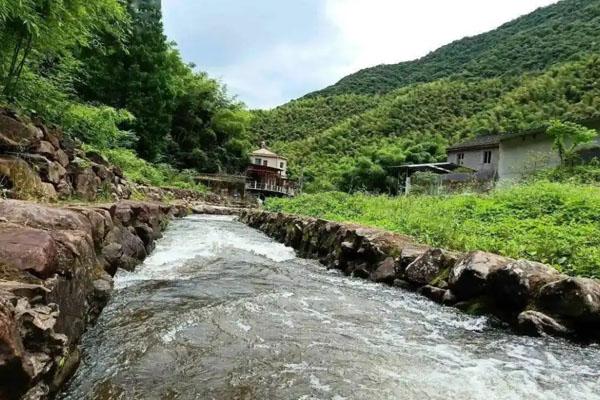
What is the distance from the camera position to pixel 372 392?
3.26 meters

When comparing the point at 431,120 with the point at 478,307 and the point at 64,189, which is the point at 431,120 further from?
the point at 64,189

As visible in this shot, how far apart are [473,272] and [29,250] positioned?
4974mm

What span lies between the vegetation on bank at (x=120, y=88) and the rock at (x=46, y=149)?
1.00 metres

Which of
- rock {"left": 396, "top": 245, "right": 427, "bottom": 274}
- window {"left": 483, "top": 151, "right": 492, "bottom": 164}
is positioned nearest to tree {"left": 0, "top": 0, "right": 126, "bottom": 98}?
rock {"left": 396, "top": 245, "right": 427, "bottom": 274}

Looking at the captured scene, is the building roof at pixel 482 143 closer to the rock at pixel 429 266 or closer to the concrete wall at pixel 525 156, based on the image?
the concrete wall at pixel 525 156

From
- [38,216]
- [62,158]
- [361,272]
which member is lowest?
[361,272]

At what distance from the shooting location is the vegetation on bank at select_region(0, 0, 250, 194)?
779cm

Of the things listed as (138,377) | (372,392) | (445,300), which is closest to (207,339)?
(138,377)

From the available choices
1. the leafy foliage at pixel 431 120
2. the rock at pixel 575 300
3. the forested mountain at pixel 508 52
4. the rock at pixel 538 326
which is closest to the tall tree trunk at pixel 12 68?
the rock at pixel 538 326

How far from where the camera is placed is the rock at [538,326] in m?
4.76

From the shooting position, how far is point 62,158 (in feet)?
25.6

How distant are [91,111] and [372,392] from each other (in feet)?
35.0

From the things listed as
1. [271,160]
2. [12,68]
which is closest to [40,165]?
[12,68]

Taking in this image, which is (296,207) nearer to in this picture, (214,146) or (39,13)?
(39,13)
